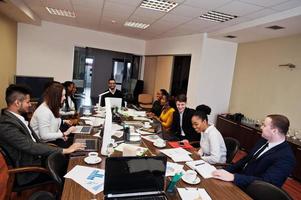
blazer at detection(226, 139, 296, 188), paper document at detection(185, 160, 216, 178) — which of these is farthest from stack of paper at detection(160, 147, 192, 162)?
blazer at detection(226, 139, 296, 188)

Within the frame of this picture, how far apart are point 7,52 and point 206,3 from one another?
15.6 feet

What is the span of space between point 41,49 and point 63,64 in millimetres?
719

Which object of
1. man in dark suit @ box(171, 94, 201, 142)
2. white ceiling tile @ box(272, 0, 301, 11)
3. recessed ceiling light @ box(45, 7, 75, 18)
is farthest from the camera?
recessed ceiling light @ box(45, 7, 75, 18)

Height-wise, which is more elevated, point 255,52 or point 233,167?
point 255,52

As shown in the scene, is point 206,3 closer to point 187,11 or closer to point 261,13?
point 187,11

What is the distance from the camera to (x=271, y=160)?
1.70 metres

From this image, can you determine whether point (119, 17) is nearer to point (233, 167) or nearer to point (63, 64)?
point (63, 64)

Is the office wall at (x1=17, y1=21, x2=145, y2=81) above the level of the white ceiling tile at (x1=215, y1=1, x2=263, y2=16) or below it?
below

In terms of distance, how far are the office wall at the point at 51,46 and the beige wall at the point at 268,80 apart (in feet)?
14.2

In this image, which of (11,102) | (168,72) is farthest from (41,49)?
(11,102)

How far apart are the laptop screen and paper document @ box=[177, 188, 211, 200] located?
0.49ft

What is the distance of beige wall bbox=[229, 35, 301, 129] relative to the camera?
394 centimetres

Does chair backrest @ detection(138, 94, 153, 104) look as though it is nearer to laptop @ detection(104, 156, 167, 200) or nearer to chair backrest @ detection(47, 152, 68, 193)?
chair backrest @ detection(47, 152, 68, 193)

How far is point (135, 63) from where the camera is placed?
8.12 m
